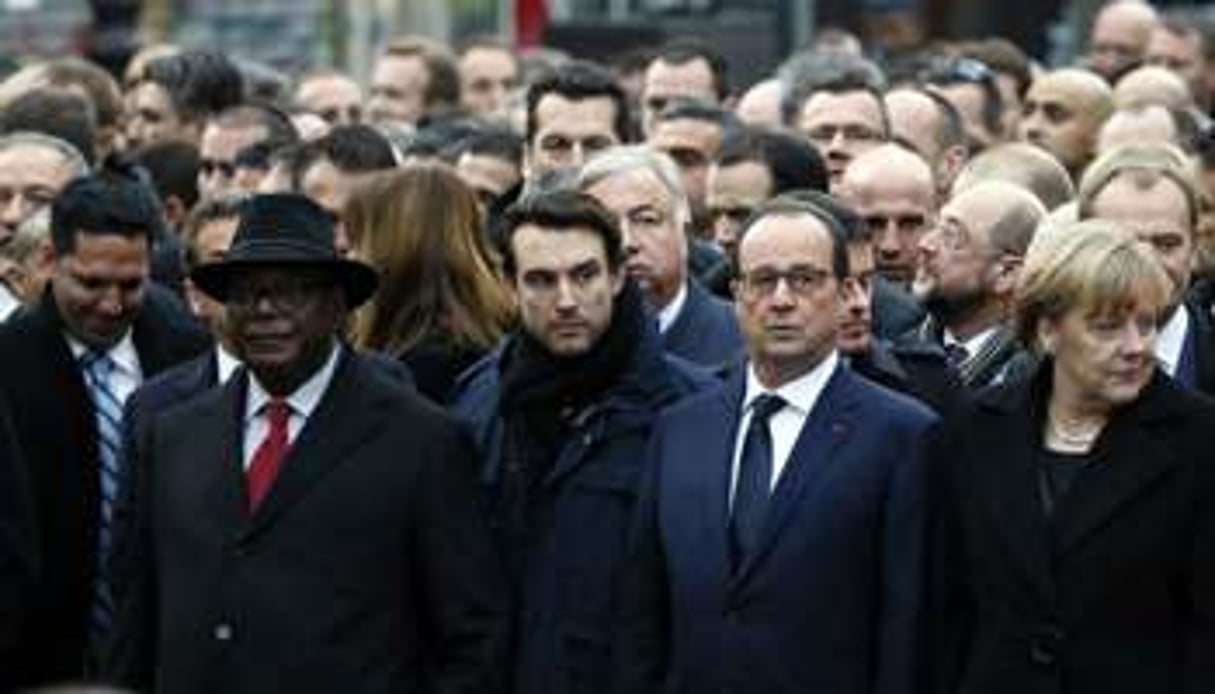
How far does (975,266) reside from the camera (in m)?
13.0

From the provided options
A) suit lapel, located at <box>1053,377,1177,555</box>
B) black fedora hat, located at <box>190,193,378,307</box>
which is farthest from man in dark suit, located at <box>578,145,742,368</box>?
suit lapel, located at <box>1053,377,1177,555</box>

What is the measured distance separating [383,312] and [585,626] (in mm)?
1707

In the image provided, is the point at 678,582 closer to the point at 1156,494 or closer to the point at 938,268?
the point at 1156,494

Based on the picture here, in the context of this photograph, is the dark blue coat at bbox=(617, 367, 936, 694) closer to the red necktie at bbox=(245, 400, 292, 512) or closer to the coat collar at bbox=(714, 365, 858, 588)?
the coat collar at bbox=(714, 365, 858, 588)

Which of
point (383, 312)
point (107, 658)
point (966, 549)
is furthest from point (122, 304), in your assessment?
point (966, 549)

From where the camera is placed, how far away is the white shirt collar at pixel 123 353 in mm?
12688

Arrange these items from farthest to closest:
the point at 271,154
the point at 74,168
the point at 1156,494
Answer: the point at 271,154, the point at 74,168, the point at 1156,494

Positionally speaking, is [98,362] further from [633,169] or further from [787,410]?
[787,410]

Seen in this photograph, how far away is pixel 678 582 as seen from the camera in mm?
10906

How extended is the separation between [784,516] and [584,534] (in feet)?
2.33

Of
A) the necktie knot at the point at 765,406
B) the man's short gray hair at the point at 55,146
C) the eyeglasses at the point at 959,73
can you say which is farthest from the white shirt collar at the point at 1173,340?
the eyeglasses at the point at 959,73

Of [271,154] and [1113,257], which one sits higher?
[1113,257]

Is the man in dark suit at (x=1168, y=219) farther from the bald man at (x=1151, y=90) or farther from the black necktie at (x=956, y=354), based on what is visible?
the bald man at (x=1151, y=90)

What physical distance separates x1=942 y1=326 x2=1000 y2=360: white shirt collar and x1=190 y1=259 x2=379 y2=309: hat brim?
223 cm
